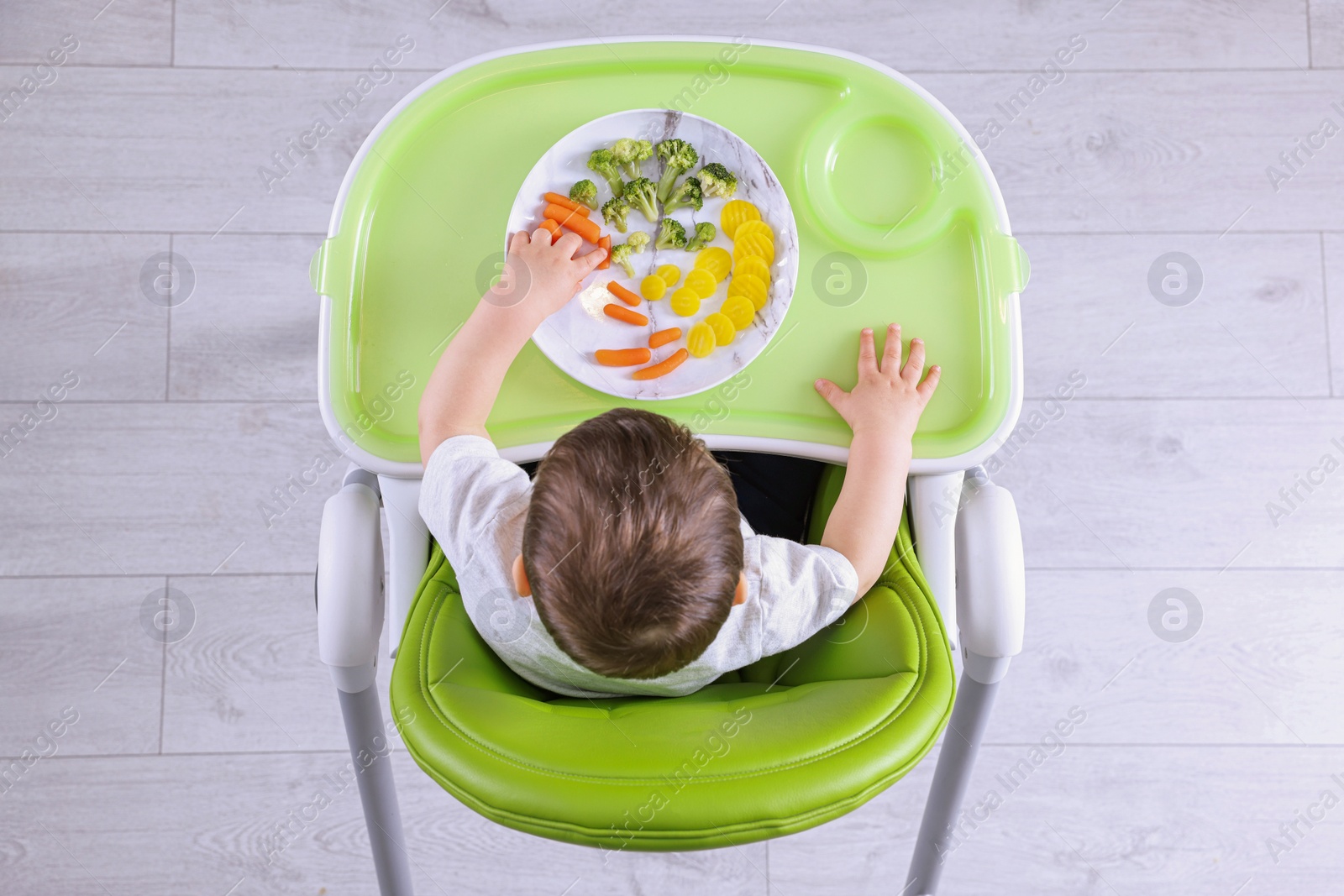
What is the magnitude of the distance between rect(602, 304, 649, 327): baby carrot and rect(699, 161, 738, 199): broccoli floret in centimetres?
12

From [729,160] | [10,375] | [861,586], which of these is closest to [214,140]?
[10,375]

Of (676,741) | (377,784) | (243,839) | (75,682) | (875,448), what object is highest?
(875,448)

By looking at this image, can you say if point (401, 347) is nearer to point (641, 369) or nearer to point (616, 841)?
point (641, 369)

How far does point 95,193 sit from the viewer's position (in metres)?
1.41

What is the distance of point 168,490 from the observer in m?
1.38

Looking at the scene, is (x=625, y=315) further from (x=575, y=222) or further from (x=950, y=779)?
(x=950, y=779)

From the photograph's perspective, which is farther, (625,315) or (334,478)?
(334,478)

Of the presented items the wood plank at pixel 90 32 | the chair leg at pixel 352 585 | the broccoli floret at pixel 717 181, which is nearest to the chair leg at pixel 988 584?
the broccoli floret at pixel 717 181

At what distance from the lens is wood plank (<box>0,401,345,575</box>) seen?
1.37 metres

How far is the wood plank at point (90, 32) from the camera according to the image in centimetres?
143

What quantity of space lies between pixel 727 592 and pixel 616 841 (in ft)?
0.53

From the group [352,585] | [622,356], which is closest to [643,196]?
[622,356]

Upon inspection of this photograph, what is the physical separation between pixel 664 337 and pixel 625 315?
1.5 inches

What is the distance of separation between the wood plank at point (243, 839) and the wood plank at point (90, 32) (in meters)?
1.03
